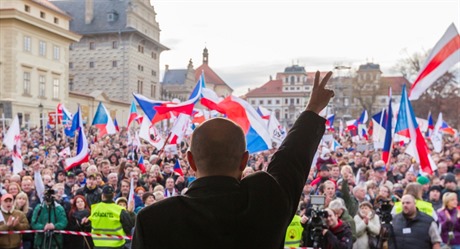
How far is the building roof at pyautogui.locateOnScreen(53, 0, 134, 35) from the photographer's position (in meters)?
75.1

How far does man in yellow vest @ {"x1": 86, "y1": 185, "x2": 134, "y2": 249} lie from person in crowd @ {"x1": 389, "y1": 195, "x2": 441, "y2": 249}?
397cm

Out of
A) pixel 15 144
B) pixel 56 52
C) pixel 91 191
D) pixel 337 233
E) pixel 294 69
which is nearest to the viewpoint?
pixel 337 233

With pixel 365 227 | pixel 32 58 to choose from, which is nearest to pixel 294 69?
pixel 32 58

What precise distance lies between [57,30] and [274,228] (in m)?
57.4

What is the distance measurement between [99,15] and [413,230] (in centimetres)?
7533

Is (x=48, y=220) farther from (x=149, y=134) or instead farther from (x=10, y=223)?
(x=149, y=134)

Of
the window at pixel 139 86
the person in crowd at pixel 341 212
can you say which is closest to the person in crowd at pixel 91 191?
the person in crowd at pixel 341 212

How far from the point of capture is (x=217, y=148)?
85.4 inches

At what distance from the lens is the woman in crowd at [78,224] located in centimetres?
934

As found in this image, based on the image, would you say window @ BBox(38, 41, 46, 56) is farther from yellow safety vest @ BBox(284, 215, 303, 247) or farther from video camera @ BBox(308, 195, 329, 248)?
Result: video camera @ BBox(308, 195, 329, 248)

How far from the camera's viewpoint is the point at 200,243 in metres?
2.05

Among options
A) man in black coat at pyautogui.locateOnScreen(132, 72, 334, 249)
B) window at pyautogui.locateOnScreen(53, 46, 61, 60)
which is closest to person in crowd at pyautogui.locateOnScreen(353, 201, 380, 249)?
man in black coat at pyautogui.locateOnScreen(132, 72, 334, 249)

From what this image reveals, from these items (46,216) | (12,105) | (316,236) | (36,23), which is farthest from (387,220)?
(36,23)

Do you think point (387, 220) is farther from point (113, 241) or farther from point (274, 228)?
point (274, 228)
